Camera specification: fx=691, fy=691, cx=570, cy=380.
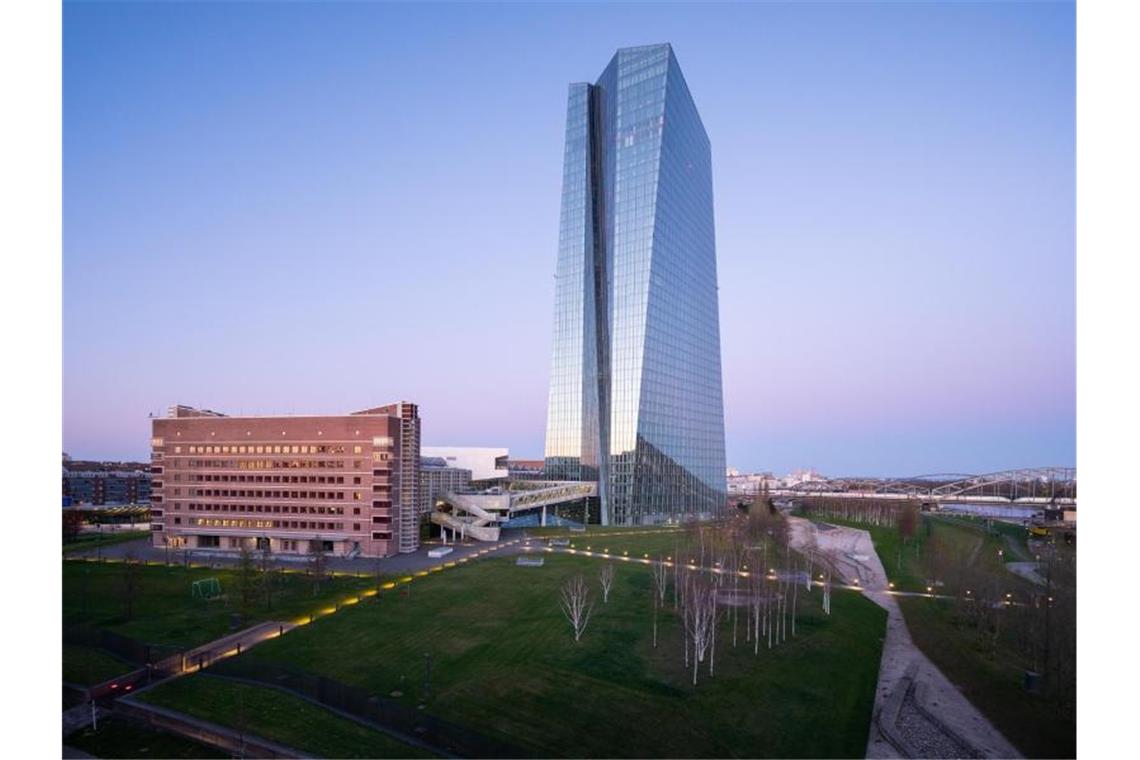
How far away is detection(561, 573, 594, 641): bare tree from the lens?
41513 mm

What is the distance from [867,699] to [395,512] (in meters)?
54.3

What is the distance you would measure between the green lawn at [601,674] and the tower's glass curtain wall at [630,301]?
6834 cm

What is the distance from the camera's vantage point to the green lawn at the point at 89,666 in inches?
1339

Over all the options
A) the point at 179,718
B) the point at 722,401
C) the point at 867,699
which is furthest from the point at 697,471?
the point at 179,718

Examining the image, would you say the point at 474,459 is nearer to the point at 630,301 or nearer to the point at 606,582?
the point at 630,301

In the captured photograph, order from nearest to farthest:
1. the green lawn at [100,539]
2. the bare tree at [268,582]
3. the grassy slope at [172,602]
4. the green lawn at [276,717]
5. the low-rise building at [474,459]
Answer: the green lawn at [276,717] → the grassy slope at [172,602] → the bare tree at [268,582] → the green lawn at [100,539] → the low-rise building at [474,459]

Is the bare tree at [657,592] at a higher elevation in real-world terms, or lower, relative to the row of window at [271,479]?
lower

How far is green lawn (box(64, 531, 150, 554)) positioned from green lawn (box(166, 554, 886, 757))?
5181cm

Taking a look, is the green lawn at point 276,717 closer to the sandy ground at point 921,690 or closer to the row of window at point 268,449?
the sandy ground at point 921,690

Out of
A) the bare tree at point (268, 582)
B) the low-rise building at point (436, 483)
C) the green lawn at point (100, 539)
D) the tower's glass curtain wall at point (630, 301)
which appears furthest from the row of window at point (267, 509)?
the tower's glass curtain wall at point (630, 301)

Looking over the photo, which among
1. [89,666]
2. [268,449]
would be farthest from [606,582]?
[268,449]

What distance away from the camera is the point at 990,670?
35938 millimetres

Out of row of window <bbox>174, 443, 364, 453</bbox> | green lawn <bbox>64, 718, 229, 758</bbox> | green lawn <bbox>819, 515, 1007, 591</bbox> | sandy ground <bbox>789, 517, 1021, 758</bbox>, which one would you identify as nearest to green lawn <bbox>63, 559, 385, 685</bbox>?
green lawn <bbox>64, 718, 229, 758</bbox>

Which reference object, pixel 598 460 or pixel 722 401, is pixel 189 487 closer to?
pixel 598 460
